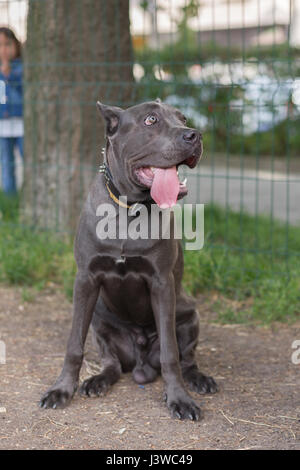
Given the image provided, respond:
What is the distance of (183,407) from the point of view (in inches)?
137

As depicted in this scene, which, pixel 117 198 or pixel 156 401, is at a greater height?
pixel 117 198

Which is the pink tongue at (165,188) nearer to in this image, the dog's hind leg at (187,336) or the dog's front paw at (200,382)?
the dog's hind leg at (187,336)

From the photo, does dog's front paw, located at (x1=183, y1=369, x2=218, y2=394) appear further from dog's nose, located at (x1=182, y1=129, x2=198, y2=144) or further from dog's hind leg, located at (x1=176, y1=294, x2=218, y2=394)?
dog's nose, located at (x1=182, y1=129, x2=198, y2=144)

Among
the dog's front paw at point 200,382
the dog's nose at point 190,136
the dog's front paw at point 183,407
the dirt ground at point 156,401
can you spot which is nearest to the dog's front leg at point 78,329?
the dirt ground at point 156,401

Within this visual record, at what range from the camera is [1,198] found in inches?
278

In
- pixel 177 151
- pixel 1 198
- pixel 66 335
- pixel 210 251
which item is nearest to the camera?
pixel 177 151

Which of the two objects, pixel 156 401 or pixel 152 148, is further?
pixel 156 401

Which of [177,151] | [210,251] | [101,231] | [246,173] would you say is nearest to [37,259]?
[210,251]

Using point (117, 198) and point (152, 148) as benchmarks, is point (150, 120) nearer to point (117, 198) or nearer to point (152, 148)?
point (152, 148)

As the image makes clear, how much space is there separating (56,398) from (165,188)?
46.5 inches

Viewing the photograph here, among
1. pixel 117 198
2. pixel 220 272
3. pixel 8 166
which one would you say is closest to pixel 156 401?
pixel 117 198

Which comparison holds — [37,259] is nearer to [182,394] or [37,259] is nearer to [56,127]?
[56,127]
